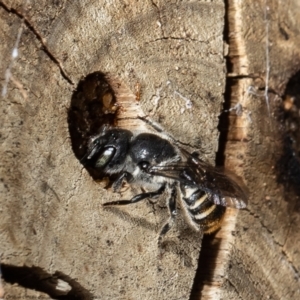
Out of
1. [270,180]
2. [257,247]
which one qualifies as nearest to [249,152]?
[270,180]

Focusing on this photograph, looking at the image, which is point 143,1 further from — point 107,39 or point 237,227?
point 237,227

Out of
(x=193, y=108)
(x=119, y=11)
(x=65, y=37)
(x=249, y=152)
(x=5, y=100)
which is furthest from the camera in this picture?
(x=249, y=152)

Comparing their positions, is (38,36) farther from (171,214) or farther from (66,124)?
(171,214)

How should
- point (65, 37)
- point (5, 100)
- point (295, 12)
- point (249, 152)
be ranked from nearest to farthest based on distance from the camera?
point (5, 100) → point (65, 37) → point (249, 152) → point (295, 12)

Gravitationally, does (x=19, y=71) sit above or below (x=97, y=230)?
above

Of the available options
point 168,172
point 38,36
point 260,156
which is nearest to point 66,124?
point 38,36

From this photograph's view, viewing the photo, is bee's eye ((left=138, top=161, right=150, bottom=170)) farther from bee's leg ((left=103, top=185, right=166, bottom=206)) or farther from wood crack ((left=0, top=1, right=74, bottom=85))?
wood crack ((left=0, top=1, right=74, bottom=85))

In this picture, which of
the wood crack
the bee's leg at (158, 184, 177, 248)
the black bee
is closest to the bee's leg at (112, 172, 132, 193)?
the black bee
